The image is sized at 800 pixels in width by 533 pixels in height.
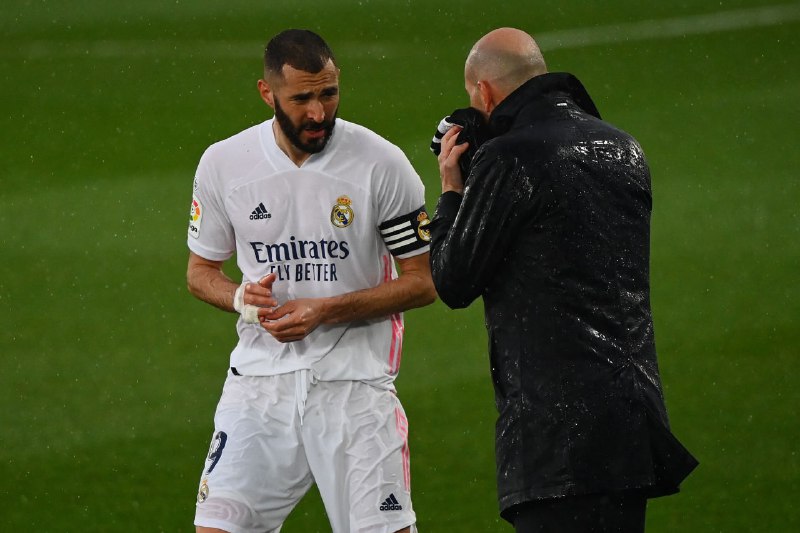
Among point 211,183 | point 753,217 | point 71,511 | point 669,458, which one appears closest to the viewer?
point 669,458

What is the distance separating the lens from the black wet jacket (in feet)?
10.6

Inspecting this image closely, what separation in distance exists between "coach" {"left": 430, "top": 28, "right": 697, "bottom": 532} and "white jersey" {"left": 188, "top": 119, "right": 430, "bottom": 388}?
2.41 feet

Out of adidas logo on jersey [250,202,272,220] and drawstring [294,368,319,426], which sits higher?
adidas logo on jersey [250,202,272,220]

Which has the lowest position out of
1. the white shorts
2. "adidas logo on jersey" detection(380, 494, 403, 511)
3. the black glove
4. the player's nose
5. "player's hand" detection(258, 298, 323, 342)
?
"adidas logo on jersey" detection(380, 494, 403, 511)

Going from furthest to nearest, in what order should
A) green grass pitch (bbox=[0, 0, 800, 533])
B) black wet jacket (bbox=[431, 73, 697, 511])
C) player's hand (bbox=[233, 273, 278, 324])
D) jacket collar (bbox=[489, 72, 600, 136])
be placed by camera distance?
green grass pitch (bbox=[0, 0, 800, 533])
player's hand (bbox=[233, 273, 278, 324])
jacket collar (bbox=[489, 72, 600, 136])
black wet jacket (bbox=[431, 73, 697, 511])

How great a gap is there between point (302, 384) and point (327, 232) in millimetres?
462

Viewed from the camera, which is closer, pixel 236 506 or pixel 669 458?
pixel 669 458

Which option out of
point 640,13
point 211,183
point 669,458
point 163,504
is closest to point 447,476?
point 163,504

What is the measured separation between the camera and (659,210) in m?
6.82

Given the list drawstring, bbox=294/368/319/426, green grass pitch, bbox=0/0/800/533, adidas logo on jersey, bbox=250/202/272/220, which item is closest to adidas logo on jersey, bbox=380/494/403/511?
drawstring, bbox=294/368/319/426

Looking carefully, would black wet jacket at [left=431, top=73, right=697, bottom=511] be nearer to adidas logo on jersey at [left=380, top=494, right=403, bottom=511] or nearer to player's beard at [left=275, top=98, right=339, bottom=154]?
adidas logo on jersey at [left=380, top=494, right=403, bottom=511]

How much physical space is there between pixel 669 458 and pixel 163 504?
2.67 metres

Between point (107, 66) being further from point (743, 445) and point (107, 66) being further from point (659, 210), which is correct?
point (743, 445)

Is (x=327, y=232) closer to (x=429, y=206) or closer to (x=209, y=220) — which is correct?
(x=209, y=220)
